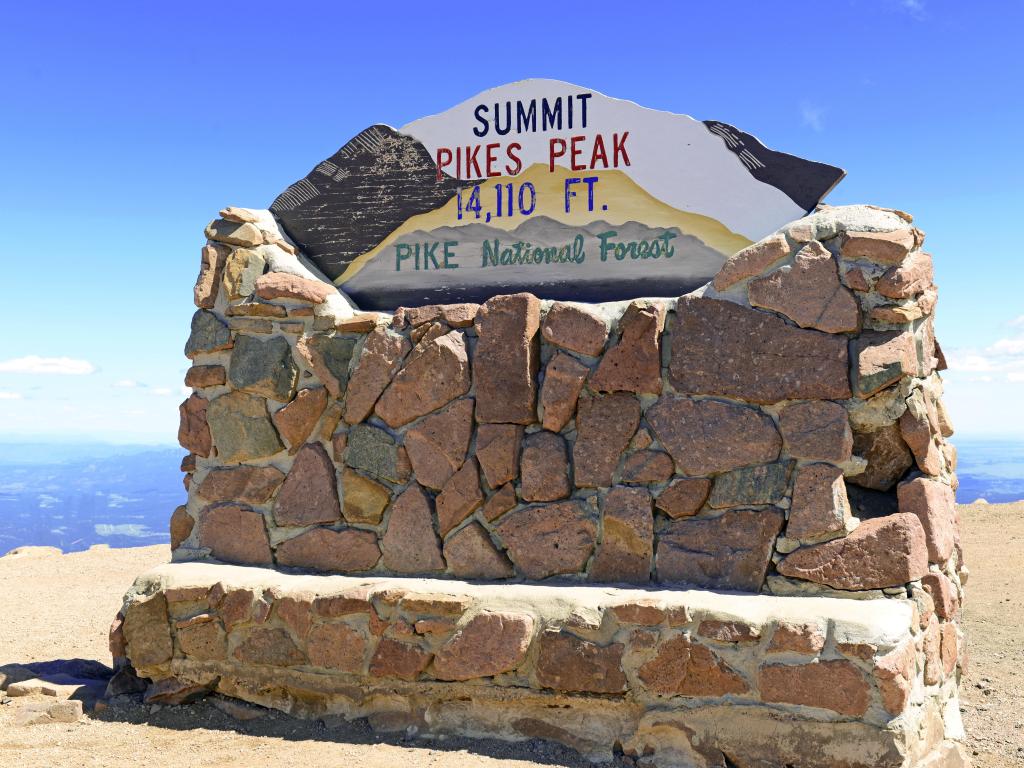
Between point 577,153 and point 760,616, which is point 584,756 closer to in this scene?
point 760,616

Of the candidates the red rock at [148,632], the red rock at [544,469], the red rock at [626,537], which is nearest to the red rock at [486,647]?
the red rock at [626,537]

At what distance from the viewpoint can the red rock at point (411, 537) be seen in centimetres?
439

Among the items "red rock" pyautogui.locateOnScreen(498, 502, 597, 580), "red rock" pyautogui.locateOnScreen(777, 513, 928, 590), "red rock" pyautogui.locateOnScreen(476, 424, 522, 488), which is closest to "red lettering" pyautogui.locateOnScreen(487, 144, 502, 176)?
"red rock" pyautogui.locateOnScreen(476, 424, 522, 488)

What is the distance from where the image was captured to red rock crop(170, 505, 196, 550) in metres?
4.96

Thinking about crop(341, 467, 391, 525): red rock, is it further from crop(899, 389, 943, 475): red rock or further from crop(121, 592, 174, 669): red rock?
crop(899, 389, 943, 475): red rock

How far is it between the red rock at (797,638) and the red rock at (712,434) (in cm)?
70

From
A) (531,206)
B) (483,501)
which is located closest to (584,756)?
(483,501)

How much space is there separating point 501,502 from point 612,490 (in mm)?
526

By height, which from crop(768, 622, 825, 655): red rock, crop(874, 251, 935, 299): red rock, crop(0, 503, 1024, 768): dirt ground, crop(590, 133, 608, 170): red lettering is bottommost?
crop(0, 503, 1024, 768): dirt ground

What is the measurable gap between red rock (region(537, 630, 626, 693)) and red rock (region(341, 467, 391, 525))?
3.63ft

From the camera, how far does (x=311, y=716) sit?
434 cm

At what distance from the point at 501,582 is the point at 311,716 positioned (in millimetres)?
1108

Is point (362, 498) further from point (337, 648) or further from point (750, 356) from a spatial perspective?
point (750, 356)

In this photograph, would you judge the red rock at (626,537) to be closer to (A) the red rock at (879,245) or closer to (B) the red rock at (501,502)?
(B) the red rock at (501,502)
